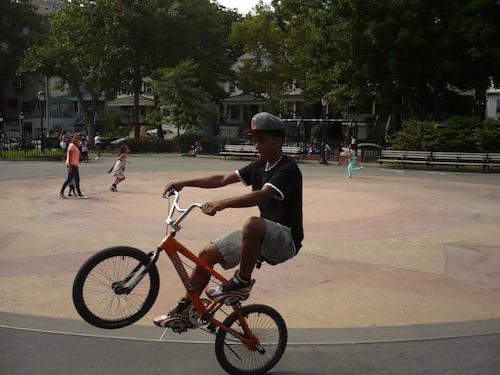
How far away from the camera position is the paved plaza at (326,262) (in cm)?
497

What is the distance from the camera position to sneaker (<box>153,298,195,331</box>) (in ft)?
12.7

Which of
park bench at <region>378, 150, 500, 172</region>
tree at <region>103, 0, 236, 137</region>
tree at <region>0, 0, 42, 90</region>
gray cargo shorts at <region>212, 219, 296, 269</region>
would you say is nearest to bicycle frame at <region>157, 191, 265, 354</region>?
gray cargo shorts at <region>212, 219, 296, 269</region>

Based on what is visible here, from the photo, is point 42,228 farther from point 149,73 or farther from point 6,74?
point 6,74

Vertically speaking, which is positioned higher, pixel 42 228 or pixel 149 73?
pixel 149 73

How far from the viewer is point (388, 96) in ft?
112

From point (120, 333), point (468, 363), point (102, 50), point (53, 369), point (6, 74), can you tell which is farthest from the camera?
point (6, 74)

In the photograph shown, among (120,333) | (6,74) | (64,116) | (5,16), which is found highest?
(5,16)

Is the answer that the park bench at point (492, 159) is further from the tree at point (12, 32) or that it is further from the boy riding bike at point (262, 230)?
the tree at point (12, 32)

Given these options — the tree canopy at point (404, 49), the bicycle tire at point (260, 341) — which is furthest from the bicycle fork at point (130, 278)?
the tree canopy at point (404, 49)

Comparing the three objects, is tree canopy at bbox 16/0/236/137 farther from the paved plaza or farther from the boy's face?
the boy's face

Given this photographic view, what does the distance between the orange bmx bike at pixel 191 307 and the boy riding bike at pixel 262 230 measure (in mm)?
98

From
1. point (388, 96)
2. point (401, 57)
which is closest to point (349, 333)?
point (401, 57)

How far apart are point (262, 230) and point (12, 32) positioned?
68084 millimetres

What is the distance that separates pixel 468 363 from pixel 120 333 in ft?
9.96
